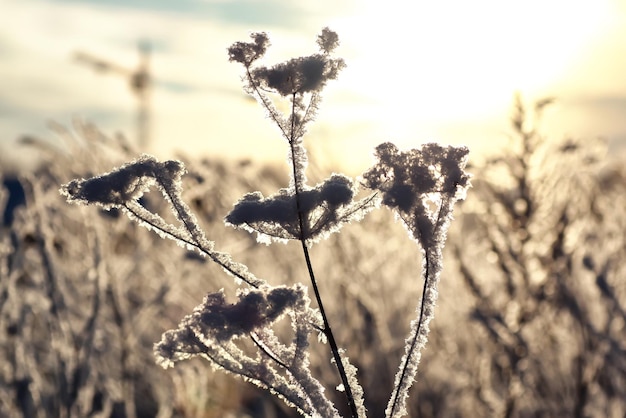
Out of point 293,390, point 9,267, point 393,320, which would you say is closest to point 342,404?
point 393,320

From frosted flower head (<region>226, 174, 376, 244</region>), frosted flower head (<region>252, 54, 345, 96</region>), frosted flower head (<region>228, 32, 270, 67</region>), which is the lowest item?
frosted flower head (<region>226, 174, 376, 244</region>)

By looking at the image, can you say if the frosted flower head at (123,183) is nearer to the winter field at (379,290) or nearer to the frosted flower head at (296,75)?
the frosted flower head at (296,75)

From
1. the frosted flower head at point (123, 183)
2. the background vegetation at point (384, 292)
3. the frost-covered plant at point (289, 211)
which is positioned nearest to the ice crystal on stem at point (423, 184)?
the frost-covered plant at point (289, 211)

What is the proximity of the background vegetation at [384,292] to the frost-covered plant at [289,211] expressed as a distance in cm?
A: 200

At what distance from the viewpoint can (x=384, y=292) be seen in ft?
17.0

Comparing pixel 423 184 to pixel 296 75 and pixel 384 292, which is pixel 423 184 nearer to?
pixel 296 75

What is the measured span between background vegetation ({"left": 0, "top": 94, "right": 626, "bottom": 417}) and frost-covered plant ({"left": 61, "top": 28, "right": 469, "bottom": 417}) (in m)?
2.00

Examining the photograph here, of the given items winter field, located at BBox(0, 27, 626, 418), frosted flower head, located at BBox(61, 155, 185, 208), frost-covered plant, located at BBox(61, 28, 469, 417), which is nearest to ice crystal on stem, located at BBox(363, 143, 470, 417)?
frost-covered plant, located at BBox(61, 28, 469, 417)

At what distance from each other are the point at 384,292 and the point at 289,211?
13.1 feet

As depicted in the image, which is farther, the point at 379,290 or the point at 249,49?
the point at 379,290

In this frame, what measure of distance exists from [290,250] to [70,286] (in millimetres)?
1268

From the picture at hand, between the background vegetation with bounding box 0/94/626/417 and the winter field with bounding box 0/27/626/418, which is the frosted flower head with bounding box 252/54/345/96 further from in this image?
the background vegetation with bounding box 0/94/626/417

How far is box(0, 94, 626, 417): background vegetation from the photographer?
11.4ft

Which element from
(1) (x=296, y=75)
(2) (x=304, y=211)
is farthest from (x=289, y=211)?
(1) (x=296, y=75)
